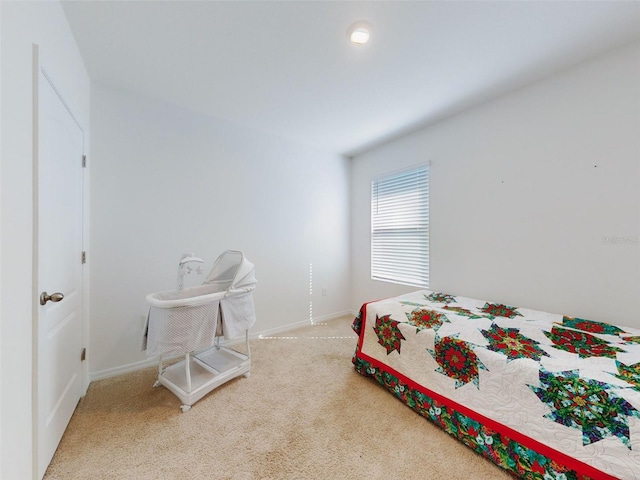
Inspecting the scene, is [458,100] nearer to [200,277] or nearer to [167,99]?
[167,99]

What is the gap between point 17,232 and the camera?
101 cm

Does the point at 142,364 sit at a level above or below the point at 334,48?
below

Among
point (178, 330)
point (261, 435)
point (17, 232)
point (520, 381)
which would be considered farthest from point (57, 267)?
point (520, 381)

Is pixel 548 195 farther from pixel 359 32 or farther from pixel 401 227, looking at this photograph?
pixel 359 32

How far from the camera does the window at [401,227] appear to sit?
302 centimetres

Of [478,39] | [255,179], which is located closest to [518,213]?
[478,39]

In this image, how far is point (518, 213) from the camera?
2227 millimetres

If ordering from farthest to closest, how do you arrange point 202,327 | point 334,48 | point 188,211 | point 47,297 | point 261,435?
point 188,211 < point 202,327 < point 334,48 < point 261,435 < point 47,297

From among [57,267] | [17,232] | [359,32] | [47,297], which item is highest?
[359,32]

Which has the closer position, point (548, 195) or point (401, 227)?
point (548, 195)

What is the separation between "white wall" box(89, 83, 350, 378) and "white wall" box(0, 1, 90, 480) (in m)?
1.13

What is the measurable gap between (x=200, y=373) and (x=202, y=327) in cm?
54

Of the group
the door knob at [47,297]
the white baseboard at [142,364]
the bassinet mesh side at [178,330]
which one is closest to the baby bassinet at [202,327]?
the bassinet mesh side at [178,330]

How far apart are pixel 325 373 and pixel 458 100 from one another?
9.23ft
